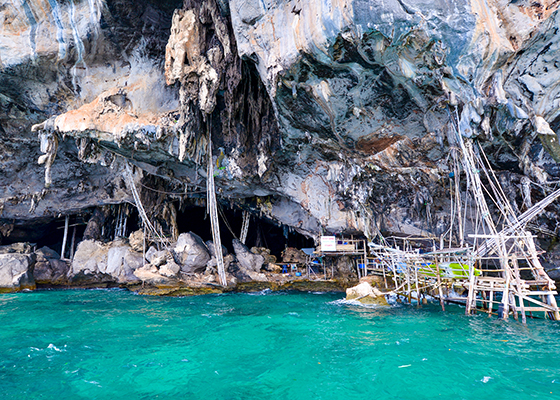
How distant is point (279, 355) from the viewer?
664 cm

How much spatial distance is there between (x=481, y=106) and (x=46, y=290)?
21.3 meters

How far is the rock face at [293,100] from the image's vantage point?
27.1 feet

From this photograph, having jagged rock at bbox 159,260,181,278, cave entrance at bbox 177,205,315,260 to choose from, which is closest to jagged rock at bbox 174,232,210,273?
jagged rock at bbox 159,260,181,278

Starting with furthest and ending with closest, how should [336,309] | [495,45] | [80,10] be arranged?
[80,10] → [336,309] → [495,45]

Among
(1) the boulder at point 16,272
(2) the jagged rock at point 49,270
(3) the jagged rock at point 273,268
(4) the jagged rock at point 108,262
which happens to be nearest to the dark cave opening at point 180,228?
(3) the jagged rock at point 273,268

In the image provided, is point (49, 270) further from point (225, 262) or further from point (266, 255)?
point (266, 255)

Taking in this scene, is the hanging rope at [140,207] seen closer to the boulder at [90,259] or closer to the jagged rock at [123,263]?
the jagged rock at [123,263]

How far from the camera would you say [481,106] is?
866 centimetres

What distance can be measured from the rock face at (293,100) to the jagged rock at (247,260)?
215 centimetres

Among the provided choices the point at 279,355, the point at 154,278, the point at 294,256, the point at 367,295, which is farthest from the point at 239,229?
the point at 279,355

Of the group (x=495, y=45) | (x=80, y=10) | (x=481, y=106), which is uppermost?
(x=80, y=10)

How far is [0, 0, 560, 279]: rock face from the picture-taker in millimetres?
8266

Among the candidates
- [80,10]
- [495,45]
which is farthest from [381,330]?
[80,10]

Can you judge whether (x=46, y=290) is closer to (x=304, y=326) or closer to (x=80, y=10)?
(x=80, y=10)
